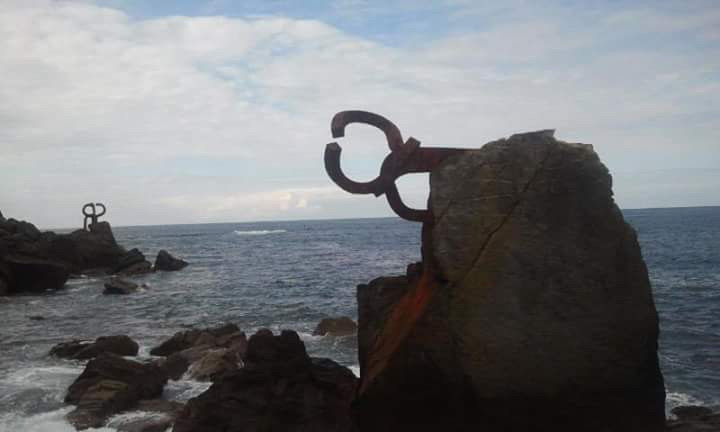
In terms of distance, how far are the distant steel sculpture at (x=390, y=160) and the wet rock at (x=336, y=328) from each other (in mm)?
10743

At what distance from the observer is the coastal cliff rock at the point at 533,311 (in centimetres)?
488

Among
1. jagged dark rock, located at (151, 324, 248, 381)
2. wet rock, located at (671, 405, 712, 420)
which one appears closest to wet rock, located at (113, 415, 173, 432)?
jagged dark rock, located at (151, 324, 248, 381)

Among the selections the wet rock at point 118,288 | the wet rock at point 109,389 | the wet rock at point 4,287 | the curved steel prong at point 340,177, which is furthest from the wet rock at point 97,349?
the wet rock at point 4,287

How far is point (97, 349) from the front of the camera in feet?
43.3

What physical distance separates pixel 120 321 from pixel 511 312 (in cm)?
1711

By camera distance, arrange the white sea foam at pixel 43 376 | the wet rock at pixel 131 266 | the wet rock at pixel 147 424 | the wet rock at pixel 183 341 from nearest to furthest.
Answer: the wet rock at pixel 147 424 < the white sea foam at pixel 43 376 < the wet rock at pixel 183 341 < the wet rock at pixel 131 266

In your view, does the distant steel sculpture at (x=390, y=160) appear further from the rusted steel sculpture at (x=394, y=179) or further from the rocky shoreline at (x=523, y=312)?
the rocky shoreline at (x=523, y=312)

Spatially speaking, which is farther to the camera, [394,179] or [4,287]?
[4,287]

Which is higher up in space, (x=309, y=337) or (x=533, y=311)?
(x=533, y=311)

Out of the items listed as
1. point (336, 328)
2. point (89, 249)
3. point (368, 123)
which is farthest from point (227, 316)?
point (89, 249)

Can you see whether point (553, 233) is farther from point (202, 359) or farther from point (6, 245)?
point (6, 245)

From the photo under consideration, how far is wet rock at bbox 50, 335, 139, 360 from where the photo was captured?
→ 43.2 feet

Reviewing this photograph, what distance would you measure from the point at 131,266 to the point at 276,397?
33.8 meters

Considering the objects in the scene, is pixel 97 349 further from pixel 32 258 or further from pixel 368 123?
pixel 32 258
